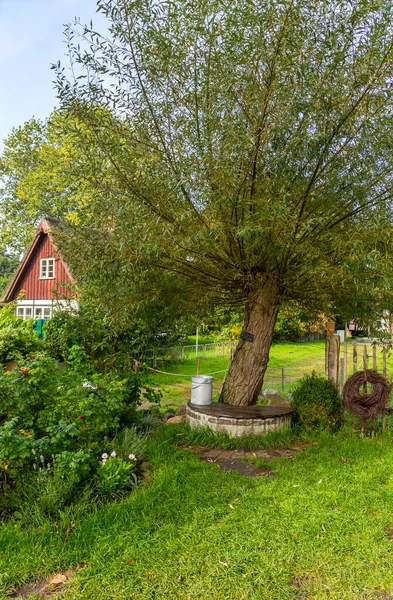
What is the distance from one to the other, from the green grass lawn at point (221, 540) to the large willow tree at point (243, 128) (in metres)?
2.06

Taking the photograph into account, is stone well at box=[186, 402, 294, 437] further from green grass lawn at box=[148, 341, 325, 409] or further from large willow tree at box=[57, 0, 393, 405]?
large willow tree at box=[57, 0, 393, 405]

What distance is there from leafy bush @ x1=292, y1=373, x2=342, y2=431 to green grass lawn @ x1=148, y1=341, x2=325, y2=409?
7.38ft

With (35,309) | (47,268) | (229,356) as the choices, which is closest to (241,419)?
(229,356)

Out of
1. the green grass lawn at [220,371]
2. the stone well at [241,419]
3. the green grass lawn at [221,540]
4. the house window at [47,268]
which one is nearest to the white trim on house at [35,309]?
the house window at [47,268]

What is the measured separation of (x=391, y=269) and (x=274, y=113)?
192 centimetres

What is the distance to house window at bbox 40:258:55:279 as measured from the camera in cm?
1684

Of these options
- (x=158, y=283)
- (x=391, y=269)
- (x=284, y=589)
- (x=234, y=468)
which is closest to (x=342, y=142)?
(x=391, y=269)

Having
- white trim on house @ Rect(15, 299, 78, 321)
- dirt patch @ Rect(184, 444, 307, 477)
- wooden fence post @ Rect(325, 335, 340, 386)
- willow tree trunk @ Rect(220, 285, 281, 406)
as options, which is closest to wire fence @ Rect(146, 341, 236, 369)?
willow tree trunk @ Rect(220, 285, 281, 406)

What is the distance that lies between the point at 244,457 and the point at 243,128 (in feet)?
11.2

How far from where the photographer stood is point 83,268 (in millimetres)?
4852

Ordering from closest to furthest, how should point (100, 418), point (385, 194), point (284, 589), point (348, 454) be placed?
point (284, 589) → point (100, 418) → point (348, 454) → point (385, 194)

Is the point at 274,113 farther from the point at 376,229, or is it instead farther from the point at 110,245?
the point at 110,245

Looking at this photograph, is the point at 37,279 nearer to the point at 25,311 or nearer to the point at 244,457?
the point at 25,311

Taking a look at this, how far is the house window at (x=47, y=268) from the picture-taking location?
16839 millimetres
